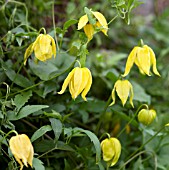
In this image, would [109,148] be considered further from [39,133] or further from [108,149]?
[39,133]

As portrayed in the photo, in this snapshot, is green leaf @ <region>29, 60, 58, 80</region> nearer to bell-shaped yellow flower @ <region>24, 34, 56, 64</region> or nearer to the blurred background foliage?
the blurred background foliage

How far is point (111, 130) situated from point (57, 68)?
0.39 metres

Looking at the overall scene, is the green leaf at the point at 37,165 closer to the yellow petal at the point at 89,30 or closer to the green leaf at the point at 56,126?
the green leaf at the point at 56,126

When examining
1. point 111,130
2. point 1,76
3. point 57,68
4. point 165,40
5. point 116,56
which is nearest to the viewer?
point 1,76

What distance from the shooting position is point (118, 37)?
2152 millimetres

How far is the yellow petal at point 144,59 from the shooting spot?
1.05 metres

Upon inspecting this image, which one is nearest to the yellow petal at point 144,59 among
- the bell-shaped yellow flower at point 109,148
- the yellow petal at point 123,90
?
the yellow petal at point 123,90

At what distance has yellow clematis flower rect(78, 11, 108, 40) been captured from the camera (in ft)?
3.44

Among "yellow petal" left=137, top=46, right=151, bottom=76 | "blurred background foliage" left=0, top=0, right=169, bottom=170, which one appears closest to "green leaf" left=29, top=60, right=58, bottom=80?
"blurred background foliage" left=0, top=0, right=169, bottom=170

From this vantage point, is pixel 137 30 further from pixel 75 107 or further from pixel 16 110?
pixel 16 110

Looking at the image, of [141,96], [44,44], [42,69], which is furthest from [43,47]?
[141,96]

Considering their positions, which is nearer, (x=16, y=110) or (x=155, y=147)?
(x=16, y=110)

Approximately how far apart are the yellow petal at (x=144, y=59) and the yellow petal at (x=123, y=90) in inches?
2.8

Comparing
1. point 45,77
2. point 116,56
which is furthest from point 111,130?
point 45,77
